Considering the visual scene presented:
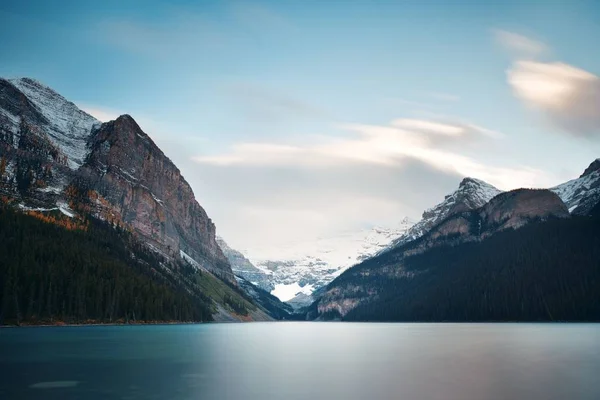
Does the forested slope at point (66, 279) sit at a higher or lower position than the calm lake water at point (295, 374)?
higher

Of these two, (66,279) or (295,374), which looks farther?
(66,279)

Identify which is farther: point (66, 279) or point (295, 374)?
point (66, 279)

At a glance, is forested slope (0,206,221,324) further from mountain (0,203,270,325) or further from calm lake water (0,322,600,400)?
calm lake water (0,322,600,400)

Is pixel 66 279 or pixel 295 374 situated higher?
pixel 66 279

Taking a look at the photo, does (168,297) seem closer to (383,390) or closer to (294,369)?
(294,369)

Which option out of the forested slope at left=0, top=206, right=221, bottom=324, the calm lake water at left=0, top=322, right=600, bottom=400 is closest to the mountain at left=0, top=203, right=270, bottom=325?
the forested slope at left=0, top=206, right=221, bottom=324

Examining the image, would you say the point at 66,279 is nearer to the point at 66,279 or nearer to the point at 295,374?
the point at 66,279

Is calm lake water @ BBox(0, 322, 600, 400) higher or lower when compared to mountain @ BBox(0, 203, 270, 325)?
lower

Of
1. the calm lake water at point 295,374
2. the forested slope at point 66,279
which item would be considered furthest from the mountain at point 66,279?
the calm lake water at point 295,374

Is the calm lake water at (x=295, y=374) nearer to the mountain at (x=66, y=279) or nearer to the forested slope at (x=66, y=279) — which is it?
the mountain at (x=66, y=279)

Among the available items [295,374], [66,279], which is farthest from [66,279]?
[295,374]

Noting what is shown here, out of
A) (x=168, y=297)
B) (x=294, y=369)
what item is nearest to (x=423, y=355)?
(x=294, y=369)
